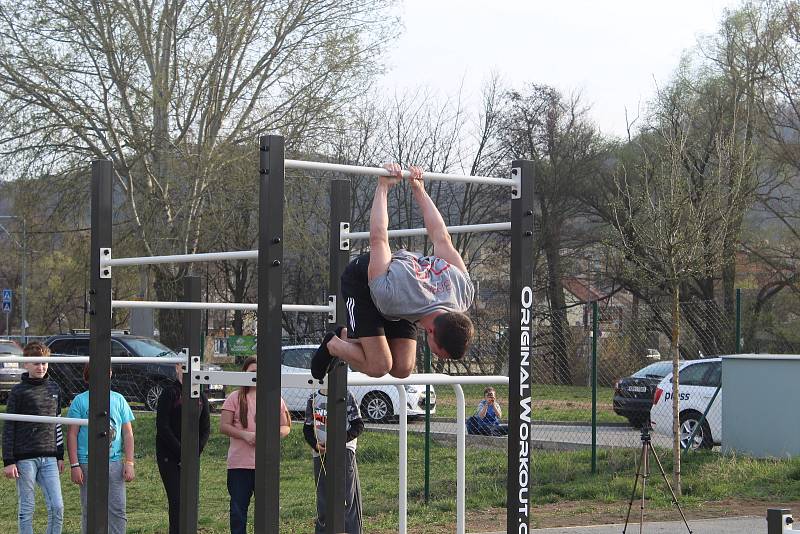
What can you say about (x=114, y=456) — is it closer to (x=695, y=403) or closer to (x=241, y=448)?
(x=241, y=448)

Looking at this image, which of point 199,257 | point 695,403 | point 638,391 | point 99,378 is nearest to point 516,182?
point 199,257

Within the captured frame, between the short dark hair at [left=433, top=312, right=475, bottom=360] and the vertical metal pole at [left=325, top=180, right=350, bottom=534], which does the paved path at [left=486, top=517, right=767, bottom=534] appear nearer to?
the vertical metal pole at [left=325, top=180, right=350, bottom=534]

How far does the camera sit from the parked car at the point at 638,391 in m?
16.5

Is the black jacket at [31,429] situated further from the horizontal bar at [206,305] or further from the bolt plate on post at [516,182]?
the bolt plate on post at [516,182]

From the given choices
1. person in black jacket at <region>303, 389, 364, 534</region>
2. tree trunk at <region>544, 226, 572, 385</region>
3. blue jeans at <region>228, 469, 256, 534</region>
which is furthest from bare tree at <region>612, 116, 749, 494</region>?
blue jeans at <region>228, 469, 256, 534</region>

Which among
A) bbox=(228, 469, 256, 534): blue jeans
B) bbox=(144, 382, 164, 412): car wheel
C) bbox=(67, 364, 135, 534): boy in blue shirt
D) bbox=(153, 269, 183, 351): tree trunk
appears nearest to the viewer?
bbox=(67, 364, 135, 534): boy in blue shirt

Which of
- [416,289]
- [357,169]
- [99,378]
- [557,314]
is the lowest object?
[99,378]

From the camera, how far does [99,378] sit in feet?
20.2

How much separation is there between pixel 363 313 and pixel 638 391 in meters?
12.5

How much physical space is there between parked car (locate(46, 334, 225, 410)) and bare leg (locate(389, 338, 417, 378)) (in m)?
11.1

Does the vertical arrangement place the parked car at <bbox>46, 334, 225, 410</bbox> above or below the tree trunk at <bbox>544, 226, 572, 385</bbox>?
below

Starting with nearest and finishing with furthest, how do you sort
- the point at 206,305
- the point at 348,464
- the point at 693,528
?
the point at 206,305 → the point at 348,464 → the point at 693,528

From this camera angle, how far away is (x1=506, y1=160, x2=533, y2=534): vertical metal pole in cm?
563

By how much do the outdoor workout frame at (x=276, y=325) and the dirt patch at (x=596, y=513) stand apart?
4.18 meters
